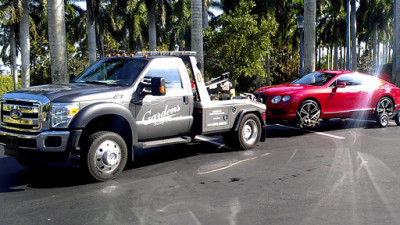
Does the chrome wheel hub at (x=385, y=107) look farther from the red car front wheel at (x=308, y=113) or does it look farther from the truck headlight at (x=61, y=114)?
the truck headlight at (x=61, y=114)

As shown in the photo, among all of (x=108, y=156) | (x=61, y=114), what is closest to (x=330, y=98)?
(x=108, y=156)

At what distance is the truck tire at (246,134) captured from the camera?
28.0 ft

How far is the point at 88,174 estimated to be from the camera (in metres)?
6.00

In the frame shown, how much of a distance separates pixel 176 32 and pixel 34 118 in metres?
44.7

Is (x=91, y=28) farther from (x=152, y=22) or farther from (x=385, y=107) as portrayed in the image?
(x=385, y=107)

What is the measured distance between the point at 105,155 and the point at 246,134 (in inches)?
142

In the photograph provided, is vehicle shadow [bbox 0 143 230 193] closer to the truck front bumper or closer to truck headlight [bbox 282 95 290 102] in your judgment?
the truck front bumper

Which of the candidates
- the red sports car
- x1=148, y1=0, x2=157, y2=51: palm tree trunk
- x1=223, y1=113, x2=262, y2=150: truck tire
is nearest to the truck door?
x1=223, y1=113, x2=262, y2=150: truck tire

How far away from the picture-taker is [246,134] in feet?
28.8

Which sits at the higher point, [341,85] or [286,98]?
[341,85]

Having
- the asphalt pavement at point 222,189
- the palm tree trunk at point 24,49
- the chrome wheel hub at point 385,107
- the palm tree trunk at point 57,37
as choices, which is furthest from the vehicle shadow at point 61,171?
the palm tree trunk at point 24,49

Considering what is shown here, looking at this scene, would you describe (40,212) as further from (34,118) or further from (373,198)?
(373,198)

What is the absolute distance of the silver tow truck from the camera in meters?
5.78

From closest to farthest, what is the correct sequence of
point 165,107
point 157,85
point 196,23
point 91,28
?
point 157,85, point 165,107, point 196,23, point 91,28
